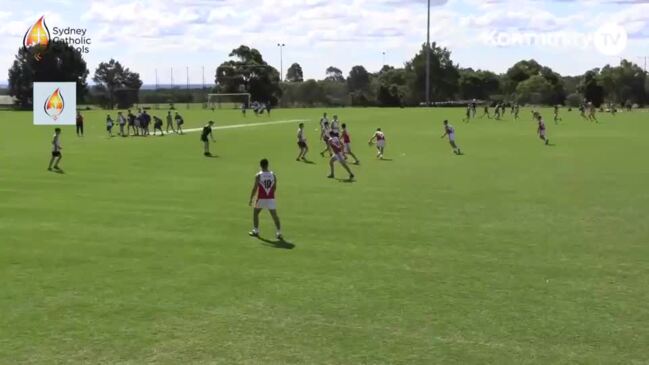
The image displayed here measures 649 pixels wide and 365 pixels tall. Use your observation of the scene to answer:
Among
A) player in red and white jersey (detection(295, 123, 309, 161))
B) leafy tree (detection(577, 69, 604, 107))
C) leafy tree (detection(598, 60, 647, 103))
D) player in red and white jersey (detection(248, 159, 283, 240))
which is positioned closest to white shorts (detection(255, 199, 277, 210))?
player in red and white jersey (detection(248, 159, 283, 240))

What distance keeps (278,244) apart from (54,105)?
211 feet

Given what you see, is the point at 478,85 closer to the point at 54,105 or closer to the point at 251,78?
the point at 251,78

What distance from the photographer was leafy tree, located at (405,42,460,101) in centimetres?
12838

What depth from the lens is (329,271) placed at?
12859 mm

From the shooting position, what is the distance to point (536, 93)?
408 feet

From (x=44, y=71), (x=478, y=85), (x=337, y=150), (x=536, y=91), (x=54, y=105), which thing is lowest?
(x=337, y=150)

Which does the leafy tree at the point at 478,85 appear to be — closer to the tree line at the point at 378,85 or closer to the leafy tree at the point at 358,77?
the tree line at the point at 378,85

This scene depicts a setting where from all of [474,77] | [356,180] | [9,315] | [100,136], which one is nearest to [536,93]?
[474,77]

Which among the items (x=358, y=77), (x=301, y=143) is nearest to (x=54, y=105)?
(x=301, y=143)

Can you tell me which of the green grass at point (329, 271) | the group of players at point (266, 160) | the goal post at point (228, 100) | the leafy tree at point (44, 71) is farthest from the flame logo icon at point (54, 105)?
the green grass at point (329, 271)

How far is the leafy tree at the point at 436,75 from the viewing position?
128375 millimetres

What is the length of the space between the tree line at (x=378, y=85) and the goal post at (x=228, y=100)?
238 inches

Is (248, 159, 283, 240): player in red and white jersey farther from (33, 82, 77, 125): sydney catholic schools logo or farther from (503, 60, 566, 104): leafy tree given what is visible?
(503, 60, 566, 104): leafy tree

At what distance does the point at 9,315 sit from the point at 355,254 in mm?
6338
